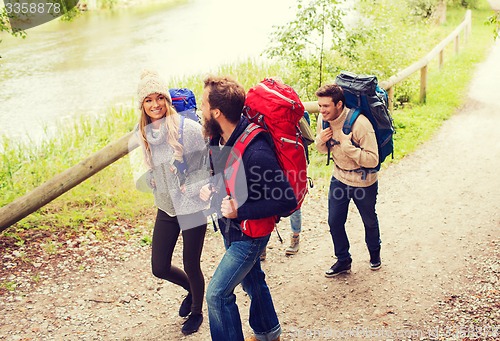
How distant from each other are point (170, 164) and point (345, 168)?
1.37m

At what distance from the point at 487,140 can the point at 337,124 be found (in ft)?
15.1

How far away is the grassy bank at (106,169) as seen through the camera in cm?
529

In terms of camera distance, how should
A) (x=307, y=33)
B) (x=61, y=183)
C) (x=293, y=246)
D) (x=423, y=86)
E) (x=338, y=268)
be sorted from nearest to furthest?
1. (x=338, y=268)
2. (x=61, y=183)
3. (x=293, y=246)
4. (x=307, y=33)
5. (x=423, y=86)

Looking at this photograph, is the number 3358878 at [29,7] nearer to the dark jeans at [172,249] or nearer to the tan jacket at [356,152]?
the dark jeans at [172,249]

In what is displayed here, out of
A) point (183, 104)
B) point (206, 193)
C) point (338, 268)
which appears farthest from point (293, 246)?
point (206, 193)

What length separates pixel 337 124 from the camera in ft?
12.6

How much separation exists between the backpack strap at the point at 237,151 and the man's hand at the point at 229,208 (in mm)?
48

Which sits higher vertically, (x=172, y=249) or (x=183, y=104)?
(x=183, y=104)

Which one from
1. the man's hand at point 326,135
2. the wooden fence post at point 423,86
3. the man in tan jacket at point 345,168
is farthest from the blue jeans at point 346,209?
the wooden fence post at point 423,86

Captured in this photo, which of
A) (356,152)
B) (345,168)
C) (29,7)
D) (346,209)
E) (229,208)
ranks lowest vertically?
(346,209)

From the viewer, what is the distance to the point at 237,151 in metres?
2.73

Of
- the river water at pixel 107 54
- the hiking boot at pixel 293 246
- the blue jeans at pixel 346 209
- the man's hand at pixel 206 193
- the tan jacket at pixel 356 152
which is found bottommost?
the river water at pixel 107 54

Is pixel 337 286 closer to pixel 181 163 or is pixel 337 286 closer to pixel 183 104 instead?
pixel 181 163

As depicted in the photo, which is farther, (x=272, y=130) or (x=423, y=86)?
(x=423, y=86)
